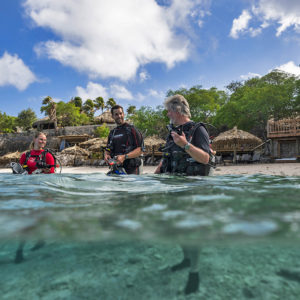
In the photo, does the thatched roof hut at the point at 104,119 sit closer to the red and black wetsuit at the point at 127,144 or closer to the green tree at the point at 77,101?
the green tree at the point at 77,101

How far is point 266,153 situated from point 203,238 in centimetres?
2681

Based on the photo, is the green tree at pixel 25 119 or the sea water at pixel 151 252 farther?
the green tree at pixel 25 119

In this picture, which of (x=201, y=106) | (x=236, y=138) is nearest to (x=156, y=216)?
(x=236, y=138)

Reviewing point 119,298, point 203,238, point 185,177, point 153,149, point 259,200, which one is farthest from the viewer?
point 153,149

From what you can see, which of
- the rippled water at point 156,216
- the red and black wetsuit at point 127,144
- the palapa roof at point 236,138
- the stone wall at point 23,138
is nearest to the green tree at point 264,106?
the palapa roof at point 236,138

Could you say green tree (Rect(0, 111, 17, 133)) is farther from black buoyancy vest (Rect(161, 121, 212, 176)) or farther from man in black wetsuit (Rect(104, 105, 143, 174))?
black buoyancy vest (Rect(161, 121, 212, 176))

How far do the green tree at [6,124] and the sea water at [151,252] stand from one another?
56121mm

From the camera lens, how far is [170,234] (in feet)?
3.91

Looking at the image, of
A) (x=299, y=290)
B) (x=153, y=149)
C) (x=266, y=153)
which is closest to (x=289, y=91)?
(x=266, y=153)

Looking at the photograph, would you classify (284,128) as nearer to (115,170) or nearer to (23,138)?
(115,170)

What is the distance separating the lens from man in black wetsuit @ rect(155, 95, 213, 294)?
107 inches

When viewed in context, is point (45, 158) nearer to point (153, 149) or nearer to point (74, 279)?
point (74, 279)

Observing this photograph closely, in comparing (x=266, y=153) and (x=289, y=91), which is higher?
(x=289, y=91)

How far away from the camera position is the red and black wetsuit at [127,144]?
4219 millimetres
